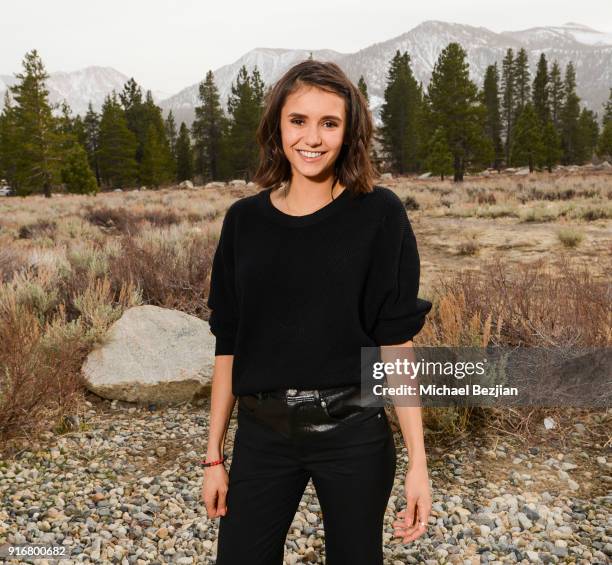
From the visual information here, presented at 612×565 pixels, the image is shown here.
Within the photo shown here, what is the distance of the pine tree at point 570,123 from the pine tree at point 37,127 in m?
49.8

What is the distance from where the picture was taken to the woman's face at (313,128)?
165 cm

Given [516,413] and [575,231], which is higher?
[575,231]

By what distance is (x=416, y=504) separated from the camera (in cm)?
167

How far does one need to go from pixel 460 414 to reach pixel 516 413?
0.39m

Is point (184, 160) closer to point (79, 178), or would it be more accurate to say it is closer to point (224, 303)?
point (79, 178)

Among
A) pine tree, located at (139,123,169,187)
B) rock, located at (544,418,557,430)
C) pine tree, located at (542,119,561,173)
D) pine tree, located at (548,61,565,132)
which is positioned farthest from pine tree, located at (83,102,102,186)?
rock, located at (544,418,557,430)

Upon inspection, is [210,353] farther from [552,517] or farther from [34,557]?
[552,517]

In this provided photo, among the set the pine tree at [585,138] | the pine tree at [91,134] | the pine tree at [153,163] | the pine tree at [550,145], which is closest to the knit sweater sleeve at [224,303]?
the pine tree at [153,163]

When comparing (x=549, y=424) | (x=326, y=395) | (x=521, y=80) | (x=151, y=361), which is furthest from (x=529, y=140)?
(x=326, y=395)

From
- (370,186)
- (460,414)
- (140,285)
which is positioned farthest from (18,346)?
(370,186)

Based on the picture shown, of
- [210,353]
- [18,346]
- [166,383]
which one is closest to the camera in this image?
[18,346]

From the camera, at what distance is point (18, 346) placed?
4.33 m

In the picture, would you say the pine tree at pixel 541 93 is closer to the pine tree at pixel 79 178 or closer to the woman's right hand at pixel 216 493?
the pine tree at pixel 79 178

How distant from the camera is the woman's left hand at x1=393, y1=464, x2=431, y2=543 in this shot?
1653 mm
